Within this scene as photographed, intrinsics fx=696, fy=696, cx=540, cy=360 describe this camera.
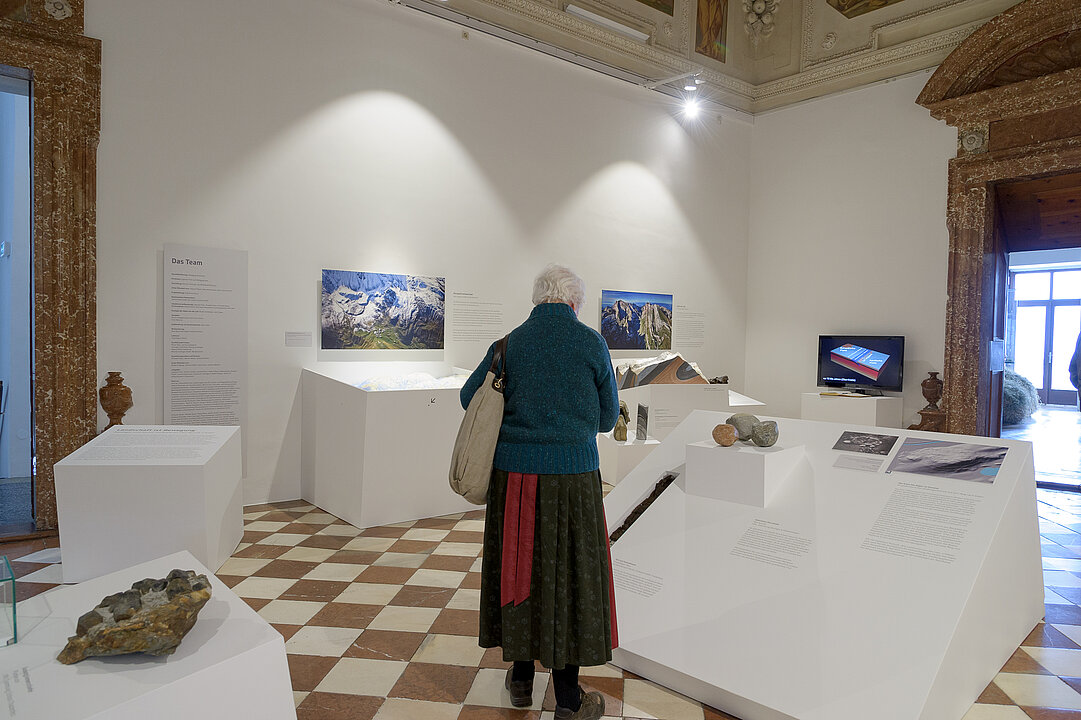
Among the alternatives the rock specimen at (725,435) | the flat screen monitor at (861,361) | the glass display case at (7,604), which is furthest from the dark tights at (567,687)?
the flat screen monitor at (861,361)

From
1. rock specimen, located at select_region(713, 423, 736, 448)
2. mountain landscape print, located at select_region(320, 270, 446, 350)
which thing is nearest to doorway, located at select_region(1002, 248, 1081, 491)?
mountain landscape print, located at select_region(320, 270, 446, 350)

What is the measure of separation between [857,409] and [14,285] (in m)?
10.3

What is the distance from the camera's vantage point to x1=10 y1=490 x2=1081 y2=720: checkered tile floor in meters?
3.13

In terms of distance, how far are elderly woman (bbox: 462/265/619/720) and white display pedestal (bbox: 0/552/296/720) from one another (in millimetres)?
966

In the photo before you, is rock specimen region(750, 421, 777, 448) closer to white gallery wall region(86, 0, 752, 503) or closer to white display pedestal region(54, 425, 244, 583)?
white display pedestal region(54, 425, 244, 583)

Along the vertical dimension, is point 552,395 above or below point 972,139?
below

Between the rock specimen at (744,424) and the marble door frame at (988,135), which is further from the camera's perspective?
the marble door frame at (988,135)

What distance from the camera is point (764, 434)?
3668 millimetres

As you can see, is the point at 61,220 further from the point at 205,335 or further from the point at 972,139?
the point at 972,139

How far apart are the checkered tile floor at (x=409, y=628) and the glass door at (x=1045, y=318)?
32.6ft

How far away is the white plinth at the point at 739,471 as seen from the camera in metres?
3.55

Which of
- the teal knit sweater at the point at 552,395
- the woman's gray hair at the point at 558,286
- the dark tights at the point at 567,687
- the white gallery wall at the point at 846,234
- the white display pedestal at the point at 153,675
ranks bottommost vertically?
the dark tights at the point at 567,687

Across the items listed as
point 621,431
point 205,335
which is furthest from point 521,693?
point 205,335

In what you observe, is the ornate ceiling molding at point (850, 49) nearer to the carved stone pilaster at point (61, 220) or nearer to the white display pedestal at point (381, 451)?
the white display pedestal at point (381, 451)
